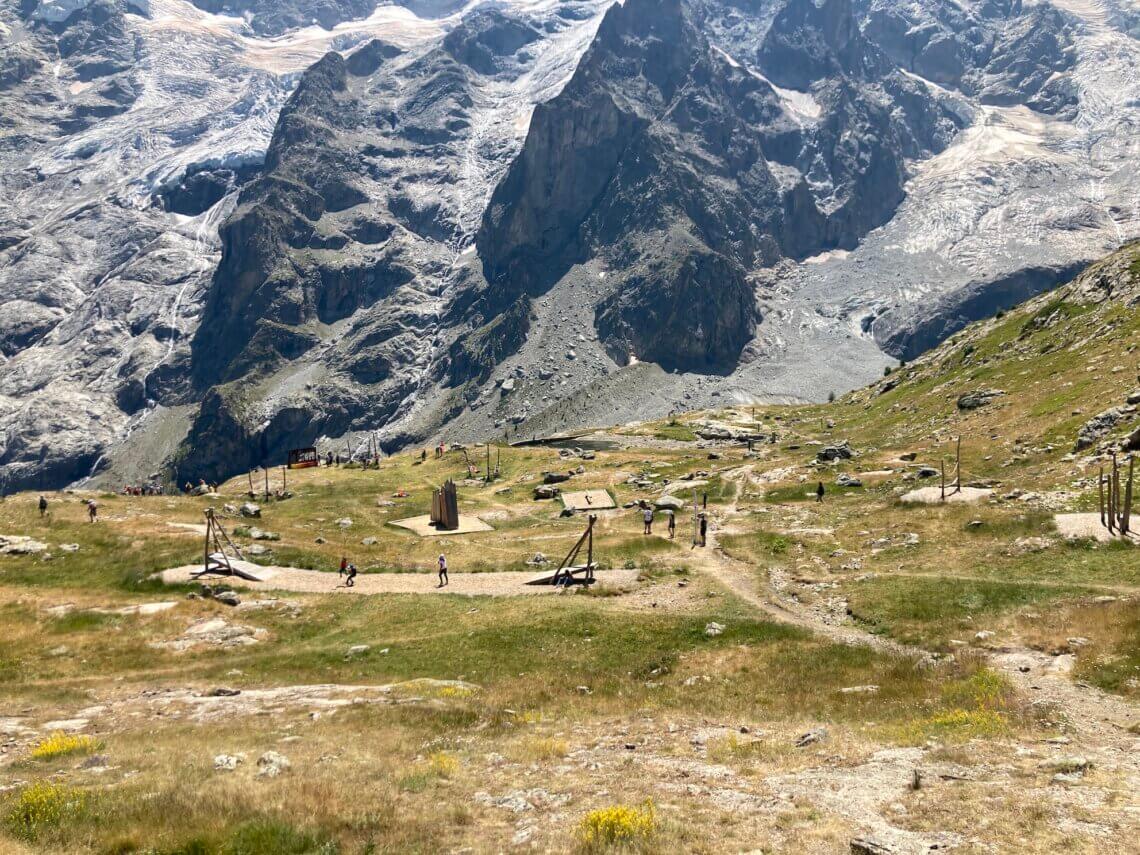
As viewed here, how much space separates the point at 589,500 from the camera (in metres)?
83.2

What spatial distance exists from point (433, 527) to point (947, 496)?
46.4 meters

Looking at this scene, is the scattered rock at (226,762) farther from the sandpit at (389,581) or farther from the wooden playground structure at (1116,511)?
the wooden playground structure at (1116,511)

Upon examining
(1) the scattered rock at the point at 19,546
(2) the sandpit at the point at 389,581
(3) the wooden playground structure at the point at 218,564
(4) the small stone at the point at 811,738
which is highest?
(1) the scattered rock at the point at 19,546

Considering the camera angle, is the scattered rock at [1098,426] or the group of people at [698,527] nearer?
the scattered rock at [1098,426]

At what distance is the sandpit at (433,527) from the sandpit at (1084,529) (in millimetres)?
48101

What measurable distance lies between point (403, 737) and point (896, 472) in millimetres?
57136

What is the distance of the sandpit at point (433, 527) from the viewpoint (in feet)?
227

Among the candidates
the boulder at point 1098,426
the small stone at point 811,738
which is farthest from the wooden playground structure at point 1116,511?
the small stone at point 811,738

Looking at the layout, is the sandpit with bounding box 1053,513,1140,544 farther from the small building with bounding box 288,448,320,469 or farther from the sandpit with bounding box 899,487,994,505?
the small building with bounding box 288,448,320,469

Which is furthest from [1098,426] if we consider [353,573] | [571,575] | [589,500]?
[353,573]

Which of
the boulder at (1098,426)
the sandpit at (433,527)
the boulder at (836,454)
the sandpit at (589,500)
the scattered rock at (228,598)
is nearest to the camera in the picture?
the scattered rock at (228,598)

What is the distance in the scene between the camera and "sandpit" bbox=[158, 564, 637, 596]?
146 ft

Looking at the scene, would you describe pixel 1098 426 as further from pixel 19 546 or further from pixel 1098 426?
pixel 19 546

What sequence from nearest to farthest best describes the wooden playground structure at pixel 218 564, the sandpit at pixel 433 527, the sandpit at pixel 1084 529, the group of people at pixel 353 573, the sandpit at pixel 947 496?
1. the sandpit at pixel 1084 529
2. the wooden playground structure at pixel 218 564
3. the group of people at pixel 353 573
4. the sandpit at pixel 947 496
5. the sandpit at pixel 433 527
